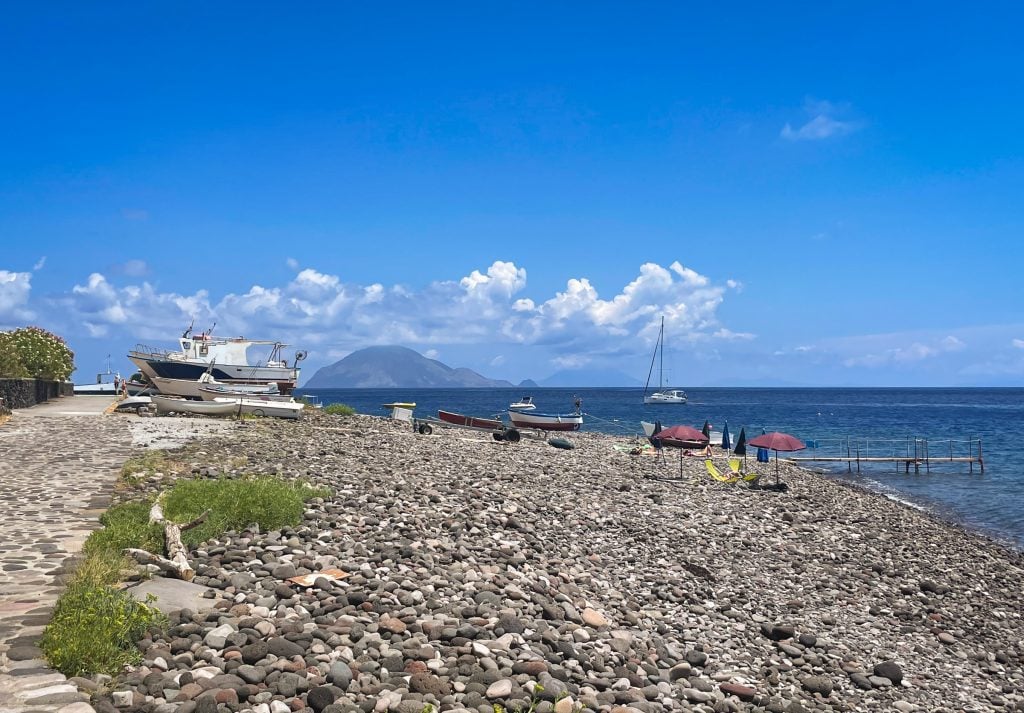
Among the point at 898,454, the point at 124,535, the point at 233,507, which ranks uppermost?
the point at 233,507

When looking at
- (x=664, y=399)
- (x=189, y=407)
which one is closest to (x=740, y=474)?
(x=189, y=407)

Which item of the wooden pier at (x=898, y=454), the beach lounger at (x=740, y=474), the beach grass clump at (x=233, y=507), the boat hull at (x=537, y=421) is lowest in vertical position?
the wooden pier at (x=898, y=454)

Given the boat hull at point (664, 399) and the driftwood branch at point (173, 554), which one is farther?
the boat hull at point (664, 399)

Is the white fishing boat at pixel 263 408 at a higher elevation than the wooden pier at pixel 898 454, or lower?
higher

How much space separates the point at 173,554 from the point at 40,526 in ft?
10.3

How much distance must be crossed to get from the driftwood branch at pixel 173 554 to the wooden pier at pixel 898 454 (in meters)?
35.7

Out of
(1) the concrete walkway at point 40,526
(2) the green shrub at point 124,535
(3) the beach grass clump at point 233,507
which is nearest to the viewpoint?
(1) the concrete walkway at point 40,526

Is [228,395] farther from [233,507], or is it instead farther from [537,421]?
[233,507]

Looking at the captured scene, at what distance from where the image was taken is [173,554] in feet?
31.5

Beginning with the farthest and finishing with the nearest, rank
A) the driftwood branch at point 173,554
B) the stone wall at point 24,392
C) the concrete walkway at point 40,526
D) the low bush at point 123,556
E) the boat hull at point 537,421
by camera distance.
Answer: the boat hull at point 537,421, the stone wall at point 24,392, the driftwood branch at point 173,554, the low bush at point 123,556, the concrete walkway at point 40,526

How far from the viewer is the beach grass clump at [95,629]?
621 cm

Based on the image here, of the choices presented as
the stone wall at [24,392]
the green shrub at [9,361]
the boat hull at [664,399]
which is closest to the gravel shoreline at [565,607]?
the stone wall at [24,392]

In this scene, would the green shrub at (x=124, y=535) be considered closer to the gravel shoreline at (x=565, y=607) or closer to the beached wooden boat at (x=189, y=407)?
the gravel shoreline at (x=565, y=607)

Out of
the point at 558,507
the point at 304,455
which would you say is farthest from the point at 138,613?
the point at 304,455
